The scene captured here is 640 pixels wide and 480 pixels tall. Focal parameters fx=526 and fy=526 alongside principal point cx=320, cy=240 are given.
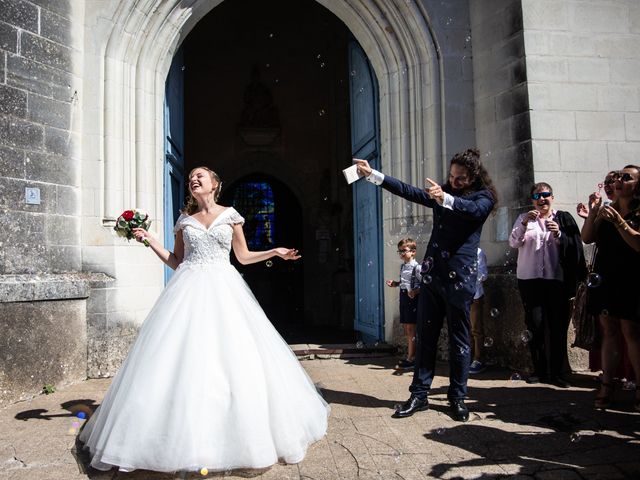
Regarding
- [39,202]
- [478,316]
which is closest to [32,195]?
[39,202]

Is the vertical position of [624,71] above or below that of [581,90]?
above

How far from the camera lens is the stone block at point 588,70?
210 inches

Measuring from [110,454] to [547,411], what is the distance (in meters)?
2.90

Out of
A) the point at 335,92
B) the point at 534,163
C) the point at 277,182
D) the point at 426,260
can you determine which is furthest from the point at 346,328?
the point at 426,260

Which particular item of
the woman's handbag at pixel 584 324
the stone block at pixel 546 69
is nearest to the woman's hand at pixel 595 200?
the woman's handbag at pixel 584 324

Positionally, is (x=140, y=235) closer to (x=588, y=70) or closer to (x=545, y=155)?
(x=545, y=155)

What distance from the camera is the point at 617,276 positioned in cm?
371

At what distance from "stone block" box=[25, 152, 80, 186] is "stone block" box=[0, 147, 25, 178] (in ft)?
0.19

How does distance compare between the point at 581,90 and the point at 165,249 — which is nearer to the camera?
the point at 165,249

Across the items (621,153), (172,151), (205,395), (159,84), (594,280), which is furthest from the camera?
(172,151)

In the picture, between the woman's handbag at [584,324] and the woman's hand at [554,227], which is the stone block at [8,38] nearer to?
the woman's hand at [554,227]

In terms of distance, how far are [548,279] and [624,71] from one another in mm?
2457

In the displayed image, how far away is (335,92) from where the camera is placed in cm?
1203

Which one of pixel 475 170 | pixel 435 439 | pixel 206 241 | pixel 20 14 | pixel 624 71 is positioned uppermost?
pixel 20 14
